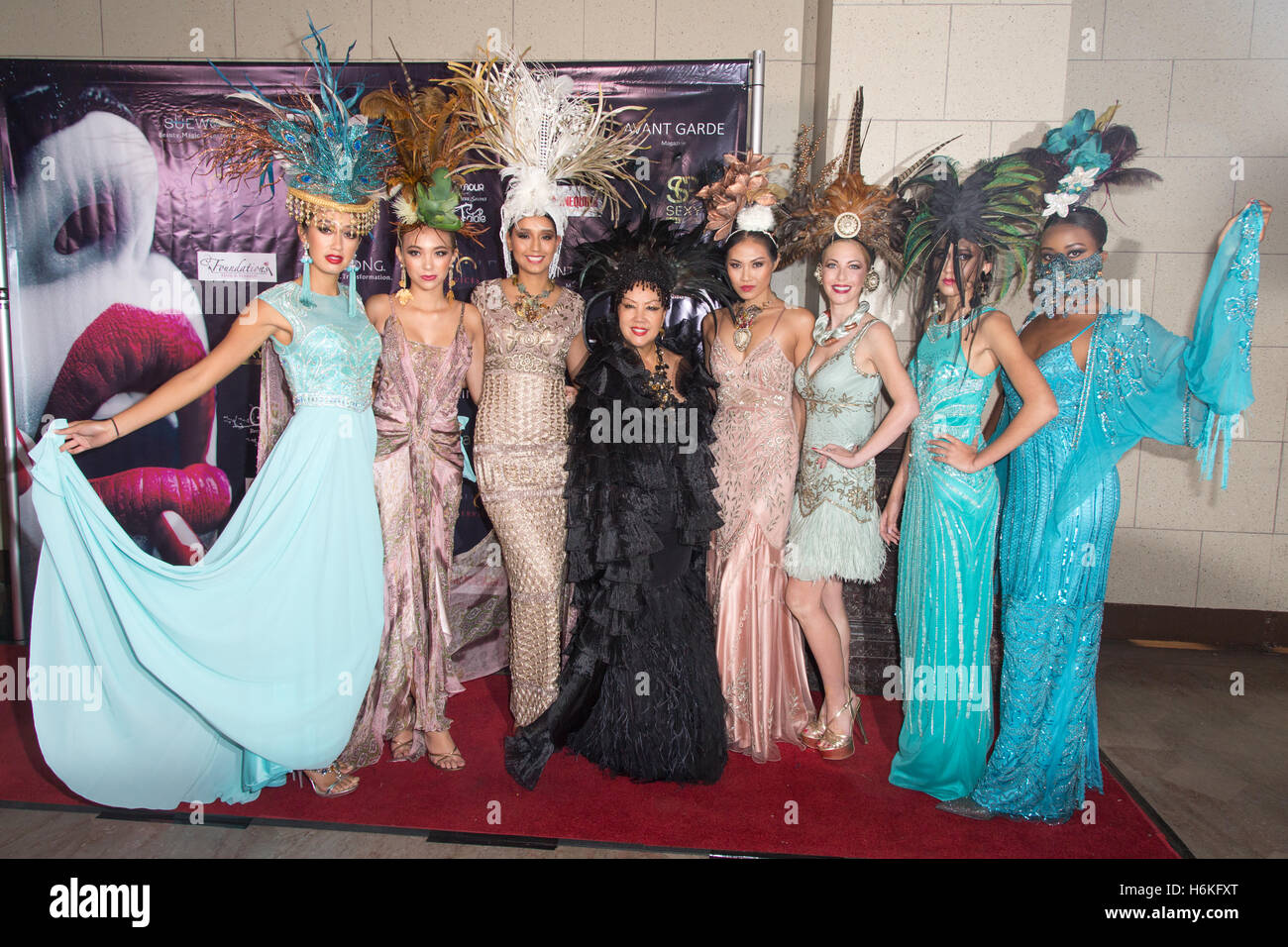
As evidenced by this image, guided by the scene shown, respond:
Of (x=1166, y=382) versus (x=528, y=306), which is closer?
(x=1166, y=382)

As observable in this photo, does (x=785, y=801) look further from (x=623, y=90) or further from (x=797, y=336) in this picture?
(x=623, y=90)

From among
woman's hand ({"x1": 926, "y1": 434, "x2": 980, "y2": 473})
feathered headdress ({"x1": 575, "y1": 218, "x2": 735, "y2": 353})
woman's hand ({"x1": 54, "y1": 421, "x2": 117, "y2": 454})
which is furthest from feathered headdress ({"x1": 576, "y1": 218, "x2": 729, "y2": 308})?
woman's hand ({"x1": 54, "y1": 421, "x2": 117, "y2": 454})

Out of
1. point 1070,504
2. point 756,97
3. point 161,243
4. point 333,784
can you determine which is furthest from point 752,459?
point 161,243

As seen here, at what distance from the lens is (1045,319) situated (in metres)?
2.79

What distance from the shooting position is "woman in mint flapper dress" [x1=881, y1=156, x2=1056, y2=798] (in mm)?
2619

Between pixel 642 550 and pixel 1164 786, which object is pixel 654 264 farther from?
pixel 1164 786

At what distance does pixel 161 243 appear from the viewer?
4207 mm

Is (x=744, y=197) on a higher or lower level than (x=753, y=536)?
higher

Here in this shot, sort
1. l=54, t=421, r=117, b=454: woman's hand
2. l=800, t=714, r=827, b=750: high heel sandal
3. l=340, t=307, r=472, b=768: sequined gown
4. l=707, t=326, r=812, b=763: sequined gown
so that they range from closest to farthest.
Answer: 1. l=54, t=421, r=117, b=454: woman's hand
2. l=340, t=307, r=472, b=768: sequined gown
3. l=707, t=326, r=812, b=763: sequined gown
4. l=800, t=714, r=827, b=750: high heel sandal

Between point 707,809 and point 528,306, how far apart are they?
77.0 inches
